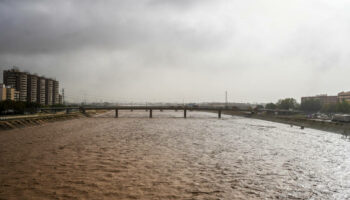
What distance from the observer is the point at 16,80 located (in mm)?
126500

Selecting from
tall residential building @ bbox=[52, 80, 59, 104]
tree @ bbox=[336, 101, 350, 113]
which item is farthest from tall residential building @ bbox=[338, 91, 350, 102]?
tall residential building @ bbox=[52, 80, 59, 104]

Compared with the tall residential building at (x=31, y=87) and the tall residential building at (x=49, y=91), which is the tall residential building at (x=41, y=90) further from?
the tall residential building at (x=49, y=91)

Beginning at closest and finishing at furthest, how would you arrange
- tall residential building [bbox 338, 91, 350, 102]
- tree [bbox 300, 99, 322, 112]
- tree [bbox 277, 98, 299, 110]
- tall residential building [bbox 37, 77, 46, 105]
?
tree [bbox 300, 99, 322, 112], tree [bbox 277, 98, 299, 110], tall residential building [bbox 338, 91, 350, 102], tall residential building [bbox 37, 77, 46, 105]

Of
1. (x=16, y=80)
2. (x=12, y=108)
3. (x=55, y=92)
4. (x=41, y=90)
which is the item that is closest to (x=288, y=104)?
(x=12, y=108)

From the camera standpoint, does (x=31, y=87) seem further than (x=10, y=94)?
Yes

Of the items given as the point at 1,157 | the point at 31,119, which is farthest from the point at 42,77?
the point at 1,157

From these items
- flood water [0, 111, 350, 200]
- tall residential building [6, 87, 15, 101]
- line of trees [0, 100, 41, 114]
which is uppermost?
tall residential building [6, 87, 15, 101]

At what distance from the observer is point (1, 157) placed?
18109 mm

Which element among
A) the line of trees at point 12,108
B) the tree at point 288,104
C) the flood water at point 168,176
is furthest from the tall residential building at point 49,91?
the flood water at point 168,176

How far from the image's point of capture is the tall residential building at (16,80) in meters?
126

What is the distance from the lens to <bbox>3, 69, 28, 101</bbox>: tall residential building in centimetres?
12550

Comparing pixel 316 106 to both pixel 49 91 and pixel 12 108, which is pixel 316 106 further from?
pixel 49 91

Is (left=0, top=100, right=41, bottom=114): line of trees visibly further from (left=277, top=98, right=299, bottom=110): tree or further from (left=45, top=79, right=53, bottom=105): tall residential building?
(left=277, top=98, right=299, bottom=110): tree

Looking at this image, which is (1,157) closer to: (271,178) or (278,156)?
(271,178)
